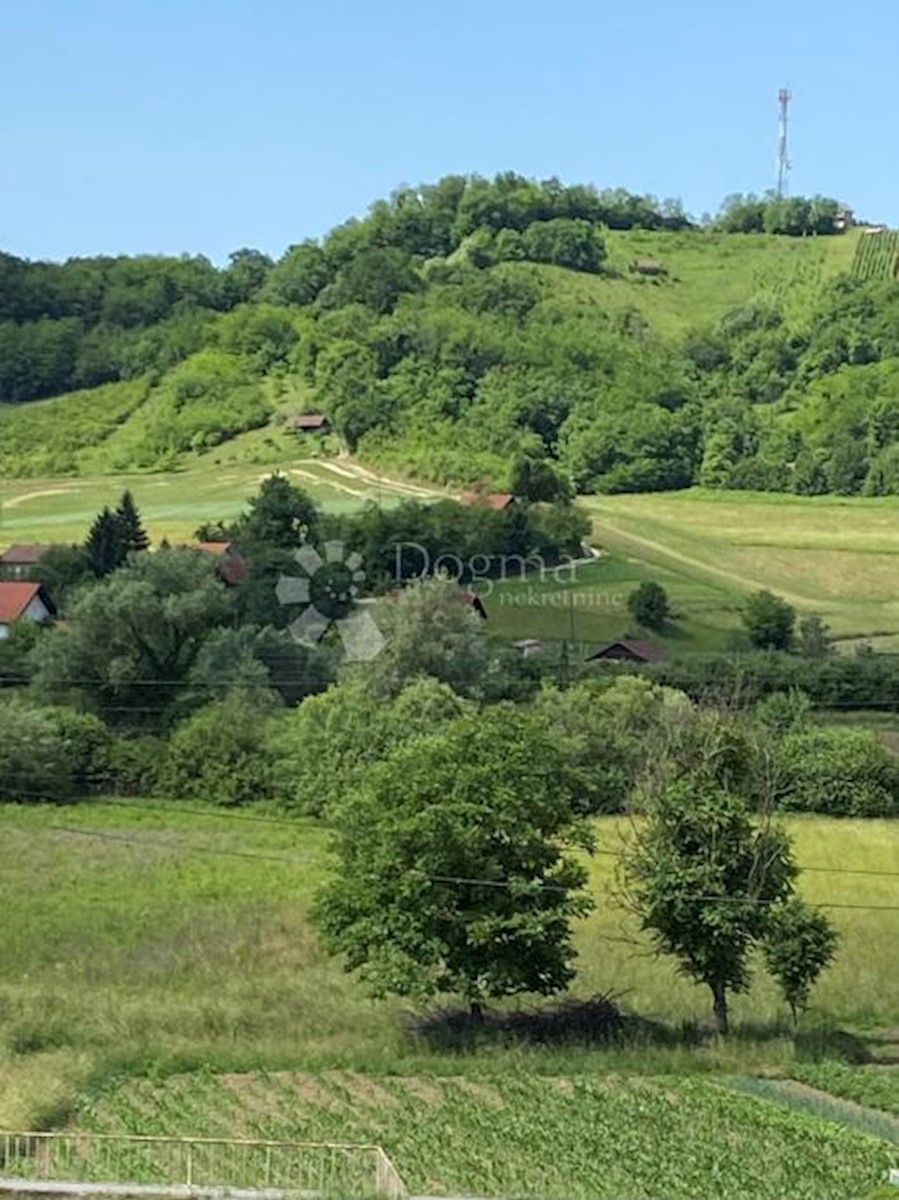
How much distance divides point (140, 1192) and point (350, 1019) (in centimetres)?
942

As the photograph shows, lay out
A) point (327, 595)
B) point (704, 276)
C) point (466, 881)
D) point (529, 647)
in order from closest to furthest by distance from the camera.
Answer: point (466, 881) → point (529, 647) → point (327, 595) → point (704, 276)

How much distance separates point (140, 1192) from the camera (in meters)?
17.2

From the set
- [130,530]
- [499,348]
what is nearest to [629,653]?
[130,530]

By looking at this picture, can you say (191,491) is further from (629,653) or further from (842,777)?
(842,777)

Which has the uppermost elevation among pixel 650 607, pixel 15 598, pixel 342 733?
pixel 15 598

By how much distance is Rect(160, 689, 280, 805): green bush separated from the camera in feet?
148

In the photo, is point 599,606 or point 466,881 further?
point 599,606

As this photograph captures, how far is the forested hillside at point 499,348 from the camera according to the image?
95.5 meters

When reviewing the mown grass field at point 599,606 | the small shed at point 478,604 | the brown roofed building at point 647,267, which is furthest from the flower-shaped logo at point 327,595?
the brown roofed building at point 647,267

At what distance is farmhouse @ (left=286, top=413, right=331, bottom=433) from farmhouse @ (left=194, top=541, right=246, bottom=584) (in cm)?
3077

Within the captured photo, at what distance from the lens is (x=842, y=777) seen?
45781 millimetres

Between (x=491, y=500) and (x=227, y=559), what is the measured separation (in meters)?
14.7

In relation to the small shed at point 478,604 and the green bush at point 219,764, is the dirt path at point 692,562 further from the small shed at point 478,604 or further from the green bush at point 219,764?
the green bush at point 219,764

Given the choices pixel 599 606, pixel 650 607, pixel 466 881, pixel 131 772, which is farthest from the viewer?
pixel 599 606
